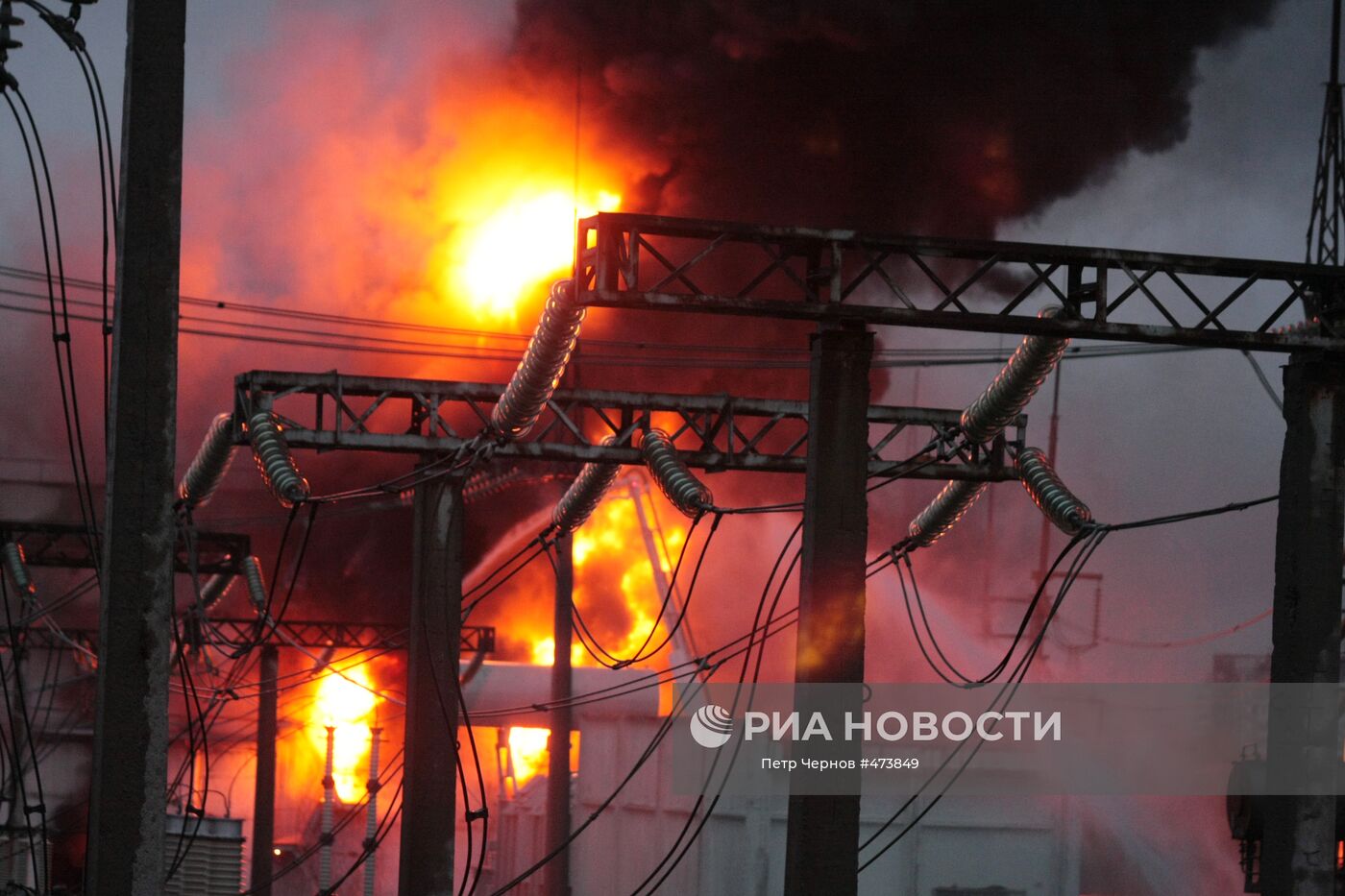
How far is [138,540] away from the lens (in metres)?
8.84

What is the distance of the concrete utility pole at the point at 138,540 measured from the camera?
8.82 m

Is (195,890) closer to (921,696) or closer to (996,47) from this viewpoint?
(921,696)

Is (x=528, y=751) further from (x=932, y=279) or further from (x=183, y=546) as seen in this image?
(x=932, y=279)

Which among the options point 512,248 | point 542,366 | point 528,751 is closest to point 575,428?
point 542,366

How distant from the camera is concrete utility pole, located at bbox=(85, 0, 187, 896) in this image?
882 cm

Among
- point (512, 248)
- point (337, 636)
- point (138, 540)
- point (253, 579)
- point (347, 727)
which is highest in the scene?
point (512, 248)

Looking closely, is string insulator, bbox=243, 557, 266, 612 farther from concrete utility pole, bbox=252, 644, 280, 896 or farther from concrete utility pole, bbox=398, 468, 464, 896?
concrete utility pole, bbox=398, 468, 464, 896

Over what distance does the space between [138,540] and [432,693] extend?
11967 millimetres

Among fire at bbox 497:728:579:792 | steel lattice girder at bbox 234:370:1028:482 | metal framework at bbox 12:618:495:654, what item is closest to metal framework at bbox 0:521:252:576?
metal framework at bbox 12:618:495:654

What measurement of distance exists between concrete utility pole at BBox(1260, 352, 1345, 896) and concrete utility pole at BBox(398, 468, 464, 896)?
9.02 meters

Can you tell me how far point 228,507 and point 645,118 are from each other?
17.7m

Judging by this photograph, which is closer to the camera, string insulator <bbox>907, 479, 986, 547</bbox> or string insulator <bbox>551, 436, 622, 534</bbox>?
string insulator <bbox>907, 479, 986, 547</bbox>

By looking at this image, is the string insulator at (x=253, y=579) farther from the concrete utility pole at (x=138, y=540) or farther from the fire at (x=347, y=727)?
the concrete utility pole at (x=138, y=540)

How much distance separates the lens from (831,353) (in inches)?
587
